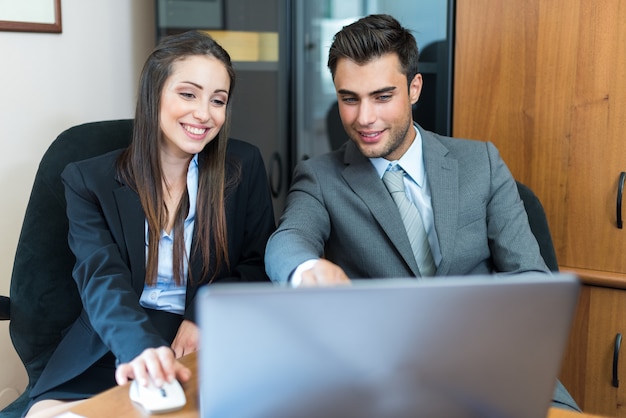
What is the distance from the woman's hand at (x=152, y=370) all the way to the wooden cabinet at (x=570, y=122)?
1.19 meters

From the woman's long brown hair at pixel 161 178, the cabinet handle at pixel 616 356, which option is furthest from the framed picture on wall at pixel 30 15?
the cabinet handle at pixel 616 356

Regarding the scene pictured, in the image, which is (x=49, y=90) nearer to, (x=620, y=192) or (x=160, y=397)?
(x=160, y=397)

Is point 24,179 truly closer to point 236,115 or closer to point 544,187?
point 236,115

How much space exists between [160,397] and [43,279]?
799 millimetres

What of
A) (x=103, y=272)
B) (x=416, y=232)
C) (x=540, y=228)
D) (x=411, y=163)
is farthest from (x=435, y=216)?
(x=103, y=272)

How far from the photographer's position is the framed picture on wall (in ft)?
6.77

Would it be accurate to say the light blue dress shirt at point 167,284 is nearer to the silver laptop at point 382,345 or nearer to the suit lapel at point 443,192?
the suit lapel at point 443,192

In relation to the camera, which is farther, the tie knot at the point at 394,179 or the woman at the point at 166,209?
the tie knot at the point at 394,179

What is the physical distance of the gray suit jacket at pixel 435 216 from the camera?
1667 millimetres

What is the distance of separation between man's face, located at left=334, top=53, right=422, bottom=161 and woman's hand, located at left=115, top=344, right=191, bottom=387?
0.75m

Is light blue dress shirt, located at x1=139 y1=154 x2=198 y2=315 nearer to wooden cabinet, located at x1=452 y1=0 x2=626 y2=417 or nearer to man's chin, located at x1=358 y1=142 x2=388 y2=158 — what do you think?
man's chin, located at x1=358 y1=142 x2=388 y2=158

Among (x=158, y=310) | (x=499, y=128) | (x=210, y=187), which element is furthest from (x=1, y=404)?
(x=499, y=128)

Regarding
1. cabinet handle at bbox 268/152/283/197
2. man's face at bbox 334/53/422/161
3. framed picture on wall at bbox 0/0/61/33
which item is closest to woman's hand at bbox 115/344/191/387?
man's face at bbox 334/53/422/161

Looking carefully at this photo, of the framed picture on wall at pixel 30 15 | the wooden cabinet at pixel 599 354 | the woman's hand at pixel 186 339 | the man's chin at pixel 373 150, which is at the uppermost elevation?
the framed picture on wall at pixel 30 15
